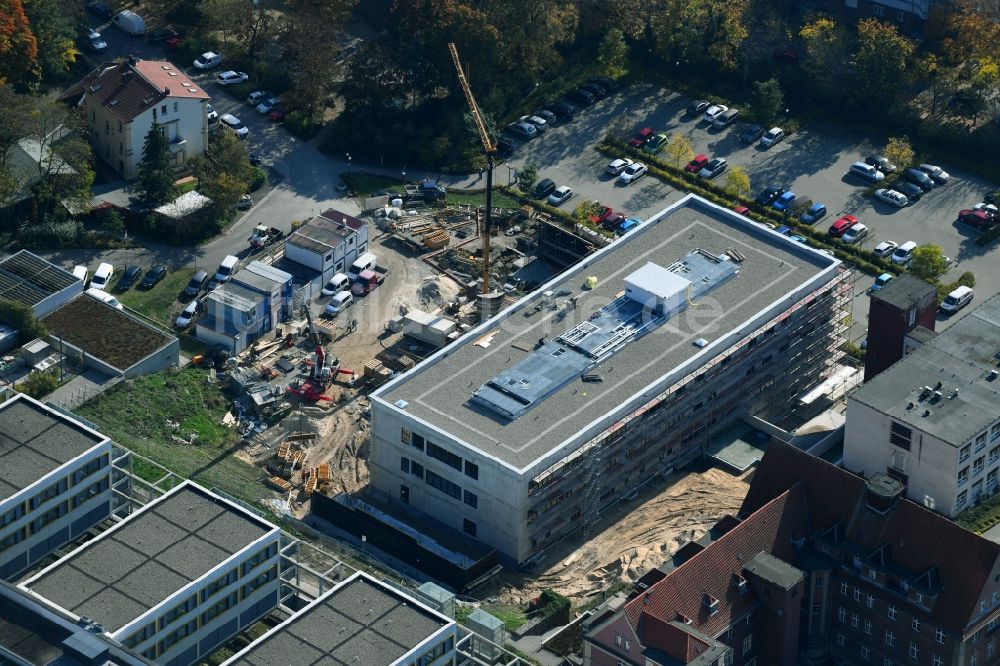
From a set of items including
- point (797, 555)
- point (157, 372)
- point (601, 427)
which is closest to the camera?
point (797, 555)

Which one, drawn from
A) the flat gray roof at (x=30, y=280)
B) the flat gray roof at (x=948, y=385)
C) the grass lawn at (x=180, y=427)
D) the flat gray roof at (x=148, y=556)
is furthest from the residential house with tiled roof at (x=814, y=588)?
the flat gray roof at (x=30, y=280)

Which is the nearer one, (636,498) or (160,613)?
(160,613)

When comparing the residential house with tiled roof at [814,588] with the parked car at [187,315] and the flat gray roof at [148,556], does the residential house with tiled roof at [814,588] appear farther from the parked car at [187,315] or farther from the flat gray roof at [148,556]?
the parked car at [187,315]

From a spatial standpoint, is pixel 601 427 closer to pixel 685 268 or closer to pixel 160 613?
pixel 685 268

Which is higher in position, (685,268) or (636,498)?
(685,268)

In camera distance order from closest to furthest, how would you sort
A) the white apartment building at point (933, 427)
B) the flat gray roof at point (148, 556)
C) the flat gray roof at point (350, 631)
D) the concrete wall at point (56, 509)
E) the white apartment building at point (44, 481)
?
the flat gray roof at point (350, 631) → the flat gray roof at point (148, 556) → the concrete wall at point (56, 509) → the white apartment building at point (44, 481) → the white apartment building at point (933, 427)

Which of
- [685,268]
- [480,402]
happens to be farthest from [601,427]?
[685,268]

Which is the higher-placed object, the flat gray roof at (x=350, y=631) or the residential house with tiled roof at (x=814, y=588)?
the flat gray roof at (x=350, y=631)
